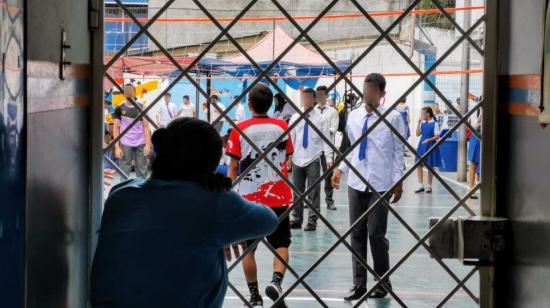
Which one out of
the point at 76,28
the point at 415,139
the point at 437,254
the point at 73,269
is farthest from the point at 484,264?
the point at 415,139

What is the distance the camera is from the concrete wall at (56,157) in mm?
2008

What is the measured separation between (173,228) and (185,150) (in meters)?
0.21

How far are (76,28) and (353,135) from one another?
9.95ft

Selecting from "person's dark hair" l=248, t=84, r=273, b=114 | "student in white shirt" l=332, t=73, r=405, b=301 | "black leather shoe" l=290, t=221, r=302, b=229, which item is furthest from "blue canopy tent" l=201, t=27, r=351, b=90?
"person's dark hair" l=248, t=84, r=273, b=114

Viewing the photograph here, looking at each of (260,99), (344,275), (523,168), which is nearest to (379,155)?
(260,99)

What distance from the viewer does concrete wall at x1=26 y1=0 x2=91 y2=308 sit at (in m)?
2.01

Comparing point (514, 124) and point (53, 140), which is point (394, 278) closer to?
point (514, 124)

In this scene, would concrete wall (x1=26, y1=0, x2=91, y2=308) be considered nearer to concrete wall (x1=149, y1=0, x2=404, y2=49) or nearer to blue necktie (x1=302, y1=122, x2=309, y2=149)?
blue necktie (x1=302, y1=122, x2=309, y2=149)

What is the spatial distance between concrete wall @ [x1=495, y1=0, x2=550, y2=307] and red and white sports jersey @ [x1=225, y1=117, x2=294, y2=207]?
6.90 feet

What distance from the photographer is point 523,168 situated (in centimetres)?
272

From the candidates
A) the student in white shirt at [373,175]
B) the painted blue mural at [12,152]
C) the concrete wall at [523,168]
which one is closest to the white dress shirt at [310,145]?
the student in white shirt at [373,175]

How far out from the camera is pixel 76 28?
262cm

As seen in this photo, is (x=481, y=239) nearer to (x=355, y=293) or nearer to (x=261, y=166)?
(x=261, y=166)

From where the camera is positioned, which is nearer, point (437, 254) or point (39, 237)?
point (39, 237)
